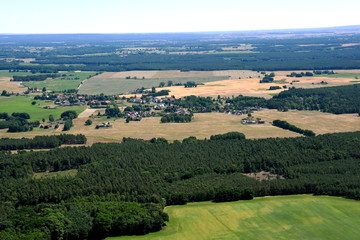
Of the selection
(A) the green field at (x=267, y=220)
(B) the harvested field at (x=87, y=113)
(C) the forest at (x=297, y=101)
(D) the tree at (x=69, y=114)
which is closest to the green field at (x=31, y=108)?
(B) the harvested field at (x=87, y=113)

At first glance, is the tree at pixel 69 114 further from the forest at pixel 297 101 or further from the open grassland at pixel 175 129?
the forest at pixel 297 101

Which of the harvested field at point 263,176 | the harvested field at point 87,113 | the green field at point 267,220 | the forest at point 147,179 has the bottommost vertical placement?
the harvested field at point 87,113

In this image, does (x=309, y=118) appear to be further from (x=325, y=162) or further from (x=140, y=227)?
(x=140, y=227)

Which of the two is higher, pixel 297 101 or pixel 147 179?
pixel 147 179

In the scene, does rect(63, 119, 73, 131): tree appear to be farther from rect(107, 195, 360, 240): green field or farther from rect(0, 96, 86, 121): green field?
rect(107, 195, 360, 240): green field

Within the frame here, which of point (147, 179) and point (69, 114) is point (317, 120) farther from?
point (69, 114)

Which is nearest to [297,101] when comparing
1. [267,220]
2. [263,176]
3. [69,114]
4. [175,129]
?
[175,129]
